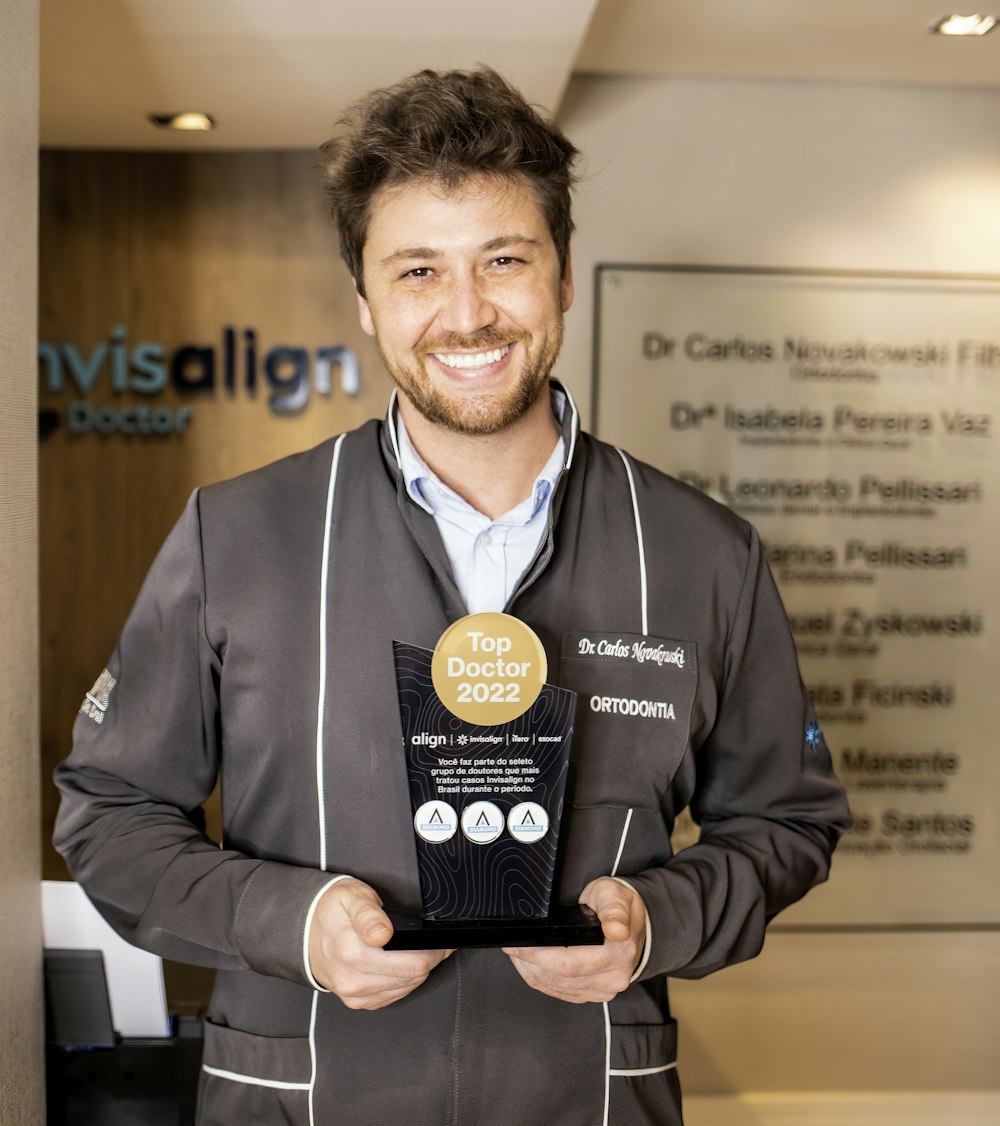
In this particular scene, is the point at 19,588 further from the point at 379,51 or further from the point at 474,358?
the point at 379,51

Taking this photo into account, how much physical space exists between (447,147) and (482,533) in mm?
466

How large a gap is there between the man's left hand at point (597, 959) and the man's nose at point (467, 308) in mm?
662

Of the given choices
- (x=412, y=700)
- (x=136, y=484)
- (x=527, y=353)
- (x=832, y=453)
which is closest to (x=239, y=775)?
(x=412, y=700)

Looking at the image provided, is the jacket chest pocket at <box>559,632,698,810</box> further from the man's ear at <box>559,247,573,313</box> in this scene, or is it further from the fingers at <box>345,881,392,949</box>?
the man's ear at <box>559,247,573,313</box>

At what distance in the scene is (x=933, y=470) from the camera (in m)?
3.17

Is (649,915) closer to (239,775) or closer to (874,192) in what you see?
(239,775)

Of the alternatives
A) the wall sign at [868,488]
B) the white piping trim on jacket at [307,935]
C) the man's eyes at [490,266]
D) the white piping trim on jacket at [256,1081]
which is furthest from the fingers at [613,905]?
the wall sign at [868,488]

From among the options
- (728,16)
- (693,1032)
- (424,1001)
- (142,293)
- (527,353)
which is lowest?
(693,1032)

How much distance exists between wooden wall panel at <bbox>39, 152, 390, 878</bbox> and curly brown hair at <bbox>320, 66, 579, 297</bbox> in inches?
63.0

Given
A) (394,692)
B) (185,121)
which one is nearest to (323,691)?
(394,692)

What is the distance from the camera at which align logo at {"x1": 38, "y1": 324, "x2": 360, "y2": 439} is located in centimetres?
309

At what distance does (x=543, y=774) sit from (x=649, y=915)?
215 mm

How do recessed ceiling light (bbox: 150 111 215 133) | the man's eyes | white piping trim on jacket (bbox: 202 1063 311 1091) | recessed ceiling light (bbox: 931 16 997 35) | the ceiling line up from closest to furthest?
1. white piping trim on jacket (bbox: 202 1063 311 1091)
2. the man's eyes
3. the ceiling
4. recessed ceiling light (bbox: 931 16 997 35)
5. recessed ceiling light (bbox: 150 111 215 133)

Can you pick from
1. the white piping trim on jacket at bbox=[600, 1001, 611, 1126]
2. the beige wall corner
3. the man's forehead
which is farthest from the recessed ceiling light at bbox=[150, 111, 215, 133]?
→ the white piping trim on jacket at bbox=[600, 1001, 611, 1126]
